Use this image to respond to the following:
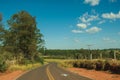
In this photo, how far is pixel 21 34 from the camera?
68750mm

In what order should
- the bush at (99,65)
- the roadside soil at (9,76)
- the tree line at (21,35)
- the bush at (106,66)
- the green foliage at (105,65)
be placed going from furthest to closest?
the tree line at (21,35)
the bush at (99,65)
the bush at (106,66)
the green foliage at (105,65)
the roadside soil at (9,76)

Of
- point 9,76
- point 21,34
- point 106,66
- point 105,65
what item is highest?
point 21,34

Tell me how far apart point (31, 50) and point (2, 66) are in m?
35.9

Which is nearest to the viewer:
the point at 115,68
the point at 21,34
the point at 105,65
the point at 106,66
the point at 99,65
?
the point at 115,68

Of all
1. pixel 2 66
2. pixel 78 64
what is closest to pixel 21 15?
pixel 78 64

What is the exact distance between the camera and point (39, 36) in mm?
77625

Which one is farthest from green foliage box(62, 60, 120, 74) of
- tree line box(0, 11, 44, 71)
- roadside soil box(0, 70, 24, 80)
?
tree line box(0, 11, 44, 71)

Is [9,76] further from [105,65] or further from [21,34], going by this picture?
[21,34]

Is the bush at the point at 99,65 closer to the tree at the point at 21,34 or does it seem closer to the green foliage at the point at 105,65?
the green foliage at the point at 105,65

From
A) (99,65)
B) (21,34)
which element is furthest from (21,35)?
(99,65)

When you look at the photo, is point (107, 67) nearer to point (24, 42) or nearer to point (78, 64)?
point (78, 64)

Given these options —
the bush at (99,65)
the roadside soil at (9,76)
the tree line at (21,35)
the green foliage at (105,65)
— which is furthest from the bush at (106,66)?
the tree line at (21,35)

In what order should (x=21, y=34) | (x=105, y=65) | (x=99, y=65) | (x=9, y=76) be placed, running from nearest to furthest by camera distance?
(x=9, y=76)
(x=105, y=65)
(x=99, y=65)
(x=21, y=34)

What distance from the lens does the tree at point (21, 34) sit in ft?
225
